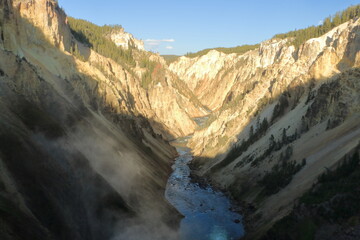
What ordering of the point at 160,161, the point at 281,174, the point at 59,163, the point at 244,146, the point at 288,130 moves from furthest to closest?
the point at 160,161
the point at 244,146
the point at 288,130
the point at 281,174
the point at 59,163

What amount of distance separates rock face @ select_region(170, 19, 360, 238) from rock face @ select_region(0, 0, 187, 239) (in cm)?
1074

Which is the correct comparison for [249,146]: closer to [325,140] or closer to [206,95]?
[325,140]

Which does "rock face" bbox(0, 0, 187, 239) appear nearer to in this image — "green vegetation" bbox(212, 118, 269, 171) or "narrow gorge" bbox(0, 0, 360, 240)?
"narrow gorge" bbox(0, 0, 360, 240)

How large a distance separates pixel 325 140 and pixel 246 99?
144 ft

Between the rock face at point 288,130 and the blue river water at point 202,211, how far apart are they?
2412 mm

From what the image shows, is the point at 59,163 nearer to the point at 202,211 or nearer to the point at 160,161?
the point at 202,211

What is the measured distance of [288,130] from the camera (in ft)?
164

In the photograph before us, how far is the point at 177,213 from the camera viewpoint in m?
39.3

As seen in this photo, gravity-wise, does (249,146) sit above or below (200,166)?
above

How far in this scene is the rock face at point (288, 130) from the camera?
33875 millimetres

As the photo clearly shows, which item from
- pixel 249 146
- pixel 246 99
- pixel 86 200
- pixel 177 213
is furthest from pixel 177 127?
pixel 86 200

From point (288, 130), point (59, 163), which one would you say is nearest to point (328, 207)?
point (59, 163)

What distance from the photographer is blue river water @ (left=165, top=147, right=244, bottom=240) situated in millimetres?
34612

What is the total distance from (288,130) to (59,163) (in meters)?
32.6
